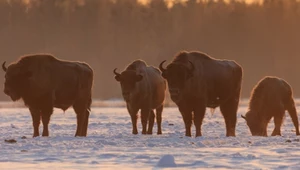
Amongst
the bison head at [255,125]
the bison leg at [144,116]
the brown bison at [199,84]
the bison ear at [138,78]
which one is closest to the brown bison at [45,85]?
the bison ear at [138,78]

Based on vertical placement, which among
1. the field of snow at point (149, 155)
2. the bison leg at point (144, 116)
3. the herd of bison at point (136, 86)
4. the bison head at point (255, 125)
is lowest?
the bison head at point (255, 125)

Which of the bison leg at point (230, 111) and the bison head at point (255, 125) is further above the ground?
the bison leg at point (230, 111)

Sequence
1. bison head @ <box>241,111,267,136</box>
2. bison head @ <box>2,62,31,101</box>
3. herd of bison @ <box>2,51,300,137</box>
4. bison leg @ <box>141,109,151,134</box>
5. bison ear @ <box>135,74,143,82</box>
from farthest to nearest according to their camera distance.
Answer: bison head @ <box>241,111,267,136</box>, bison leg @ <box>141,109,151,134</box>, bison ear @ <box>135,74,143,82</box>, bison head @ <box>2,62,31,101</box>, herd of bison @ <box>2,51,300,137</box>

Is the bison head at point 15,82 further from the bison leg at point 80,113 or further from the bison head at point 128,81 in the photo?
the bison head at point 128,81

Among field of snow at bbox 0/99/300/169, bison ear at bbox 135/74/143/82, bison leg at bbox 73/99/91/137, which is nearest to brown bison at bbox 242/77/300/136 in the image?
bison ear at bbox 135/74/143/82

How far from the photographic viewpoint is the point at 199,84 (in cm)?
1686

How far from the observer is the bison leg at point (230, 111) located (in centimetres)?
1866

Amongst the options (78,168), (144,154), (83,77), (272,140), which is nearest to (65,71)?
(83,77)

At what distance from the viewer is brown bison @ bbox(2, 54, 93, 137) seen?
17.0 meters

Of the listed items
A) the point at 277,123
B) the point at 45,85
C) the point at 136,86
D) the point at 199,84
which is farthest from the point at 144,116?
the point at 277,123

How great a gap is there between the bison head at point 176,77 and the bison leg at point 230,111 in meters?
2.54

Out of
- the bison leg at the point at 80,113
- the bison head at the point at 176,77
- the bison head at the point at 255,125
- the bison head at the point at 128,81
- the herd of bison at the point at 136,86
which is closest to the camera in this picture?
the bison head at the point at 176,77

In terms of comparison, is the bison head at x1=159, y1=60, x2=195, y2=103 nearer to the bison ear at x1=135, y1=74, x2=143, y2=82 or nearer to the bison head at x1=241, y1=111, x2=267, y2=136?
the bison ear at x1=135, y1=74, x2=143, y2=82

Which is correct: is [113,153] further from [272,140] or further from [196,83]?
[196,83]
